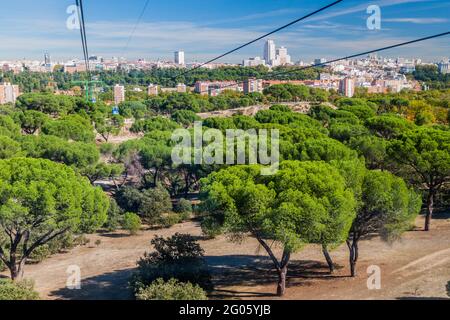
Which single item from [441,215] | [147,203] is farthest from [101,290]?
[441,215]

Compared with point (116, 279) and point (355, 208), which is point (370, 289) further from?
point (116, 279)

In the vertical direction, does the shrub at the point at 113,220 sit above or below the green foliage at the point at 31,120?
below

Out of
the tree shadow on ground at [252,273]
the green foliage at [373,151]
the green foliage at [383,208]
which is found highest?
the green foliage at [373,151]

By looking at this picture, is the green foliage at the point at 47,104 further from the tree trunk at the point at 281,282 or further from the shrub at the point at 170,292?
the shrub at the point at 170,292

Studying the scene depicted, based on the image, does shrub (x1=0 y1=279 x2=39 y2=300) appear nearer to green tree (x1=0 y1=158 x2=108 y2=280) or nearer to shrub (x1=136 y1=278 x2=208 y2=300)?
green tree (x1=0 y1=158 x2=108 y2=280)

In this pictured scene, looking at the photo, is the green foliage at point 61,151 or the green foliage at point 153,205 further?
the green foliage at point 61,151

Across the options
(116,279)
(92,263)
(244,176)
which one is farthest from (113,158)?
(244,176)

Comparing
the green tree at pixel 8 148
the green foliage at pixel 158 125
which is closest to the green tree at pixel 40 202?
the green tree at pixel 8 148
